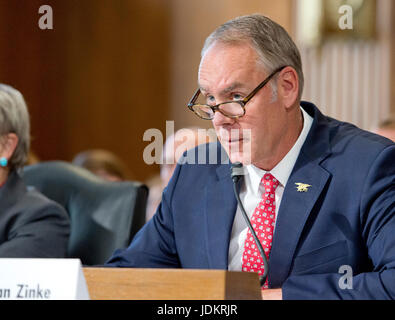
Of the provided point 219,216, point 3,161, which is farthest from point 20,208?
point 219,216

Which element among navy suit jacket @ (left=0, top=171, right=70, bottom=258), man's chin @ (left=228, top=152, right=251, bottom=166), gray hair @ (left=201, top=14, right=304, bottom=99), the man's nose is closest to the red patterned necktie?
man's chin @ (left=228, top=152, right=251, bottom=166)

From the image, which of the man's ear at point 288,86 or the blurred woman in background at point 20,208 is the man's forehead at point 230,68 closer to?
the man's ear at point 288,86

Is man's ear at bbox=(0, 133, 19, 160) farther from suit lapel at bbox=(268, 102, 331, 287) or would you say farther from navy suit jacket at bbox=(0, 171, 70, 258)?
suit lapel at bbox=(268, 102, 331, 287)

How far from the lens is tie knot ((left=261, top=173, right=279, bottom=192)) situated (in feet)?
5.71

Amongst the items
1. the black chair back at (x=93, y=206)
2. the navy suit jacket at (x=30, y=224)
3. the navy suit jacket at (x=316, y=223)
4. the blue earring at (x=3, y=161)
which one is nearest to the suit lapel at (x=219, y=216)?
the navy suit jacket at (x=316, y=223)

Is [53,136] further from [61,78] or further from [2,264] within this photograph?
[2,264]

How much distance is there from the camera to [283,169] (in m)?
1.77

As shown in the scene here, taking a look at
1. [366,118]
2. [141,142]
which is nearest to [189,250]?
[141,142]

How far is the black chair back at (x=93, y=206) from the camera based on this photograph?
2.26m

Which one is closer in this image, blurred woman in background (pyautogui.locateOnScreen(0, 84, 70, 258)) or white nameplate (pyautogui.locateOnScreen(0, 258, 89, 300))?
white nameplate (pyautogui.locateOnScreen(0, 258, 89, 300))

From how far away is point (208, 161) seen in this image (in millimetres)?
1932

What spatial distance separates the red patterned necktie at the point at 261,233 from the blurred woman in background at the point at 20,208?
0.80 m

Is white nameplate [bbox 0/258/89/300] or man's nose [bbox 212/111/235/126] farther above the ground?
man's nose [bbox 212/111/235/126]

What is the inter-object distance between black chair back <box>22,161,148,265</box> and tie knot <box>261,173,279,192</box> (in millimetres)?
645
